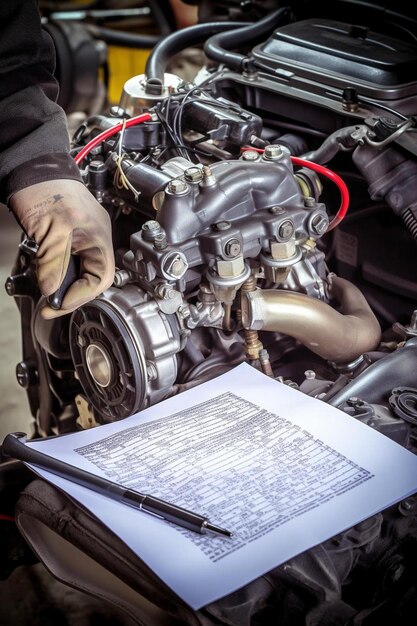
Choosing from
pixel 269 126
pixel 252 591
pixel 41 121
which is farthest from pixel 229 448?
pixel 269 126

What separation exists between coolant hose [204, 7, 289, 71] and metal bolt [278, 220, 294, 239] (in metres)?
0.56

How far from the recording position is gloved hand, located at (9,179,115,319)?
1111 millimetres

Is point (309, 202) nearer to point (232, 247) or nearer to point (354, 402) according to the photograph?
point (232, 247)

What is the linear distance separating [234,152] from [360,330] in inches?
15.7

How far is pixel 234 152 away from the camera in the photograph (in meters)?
1.45

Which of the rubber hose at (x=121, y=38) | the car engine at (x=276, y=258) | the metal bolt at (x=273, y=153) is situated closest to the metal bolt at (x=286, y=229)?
the car engine at (x=276, y=258)

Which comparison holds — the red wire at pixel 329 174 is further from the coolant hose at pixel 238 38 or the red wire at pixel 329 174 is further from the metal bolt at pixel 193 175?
the coolant hose at pixel 238 38

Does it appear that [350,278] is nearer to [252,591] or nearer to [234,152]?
[234,152]

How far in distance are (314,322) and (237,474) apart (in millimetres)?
341

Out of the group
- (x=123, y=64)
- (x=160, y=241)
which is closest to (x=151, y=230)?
(x=160, y=241)

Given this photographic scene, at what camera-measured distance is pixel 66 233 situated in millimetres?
1106

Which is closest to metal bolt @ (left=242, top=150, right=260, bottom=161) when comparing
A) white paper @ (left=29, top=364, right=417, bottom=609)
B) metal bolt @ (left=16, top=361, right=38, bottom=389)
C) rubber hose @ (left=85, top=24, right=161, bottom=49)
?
white paper @ (left=29, top=364, right=417, bottom=609)

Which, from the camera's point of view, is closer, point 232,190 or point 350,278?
point 232,190

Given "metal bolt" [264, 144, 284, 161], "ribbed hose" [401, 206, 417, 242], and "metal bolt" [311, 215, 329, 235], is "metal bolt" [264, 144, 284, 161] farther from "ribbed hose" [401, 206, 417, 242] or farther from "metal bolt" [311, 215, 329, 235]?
"ribbed hose" [401, 206, 417, 242]
